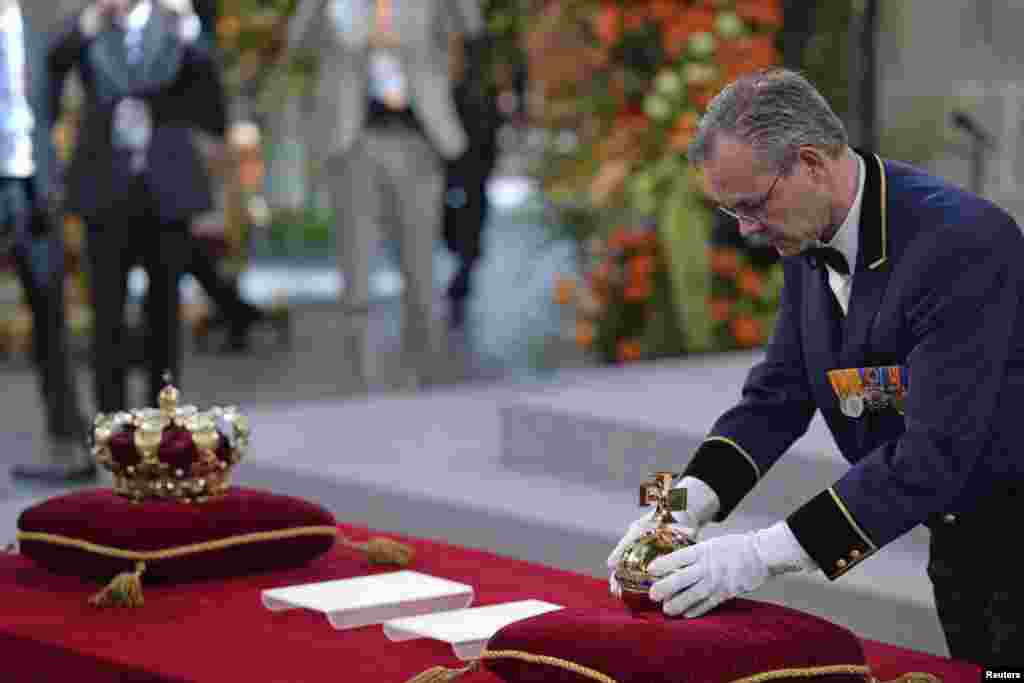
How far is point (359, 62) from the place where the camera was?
24.8 ft

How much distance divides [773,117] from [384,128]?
18.0 feet

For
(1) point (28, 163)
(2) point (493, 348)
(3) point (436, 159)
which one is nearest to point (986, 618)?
(1) point (28, 163)

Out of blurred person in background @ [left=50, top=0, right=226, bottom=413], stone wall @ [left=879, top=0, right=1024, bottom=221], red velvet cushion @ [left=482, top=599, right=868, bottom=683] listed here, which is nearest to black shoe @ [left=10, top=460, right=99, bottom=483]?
blurred person in background @ [left=50, top=0, right=226, bottom=413]

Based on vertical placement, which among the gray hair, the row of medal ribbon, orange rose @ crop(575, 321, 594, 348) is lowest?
orange rose @ crop(575, 321, 594, 348)

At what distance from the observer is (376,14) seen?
756 centimetres

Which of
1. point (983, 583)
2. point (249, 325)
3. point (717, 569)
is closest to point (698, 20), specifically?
point (249, 325)

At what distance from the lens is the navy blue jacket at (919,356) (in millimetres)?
2398

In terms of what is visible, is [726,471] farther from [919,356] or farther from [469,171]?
[469,171]

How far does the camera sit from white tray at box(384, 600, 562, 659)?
8.57 ft

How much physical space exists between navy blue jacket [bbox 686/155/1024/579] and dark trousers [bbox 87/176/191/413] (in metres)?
3.75

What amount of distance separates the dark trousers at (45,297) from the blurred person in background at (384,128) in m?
1.63

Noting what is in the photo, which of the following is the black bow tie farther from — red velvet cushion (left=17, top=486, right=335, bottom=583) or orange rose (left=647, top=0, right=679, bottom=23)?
orange rose (left=647, top=0, right=679, bottom=23)

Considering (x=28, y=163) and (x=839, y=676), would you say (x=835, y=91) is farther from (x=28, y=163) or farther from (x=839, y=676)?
(x=839, y=676)

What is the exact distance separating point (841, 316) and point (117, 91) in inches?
150
